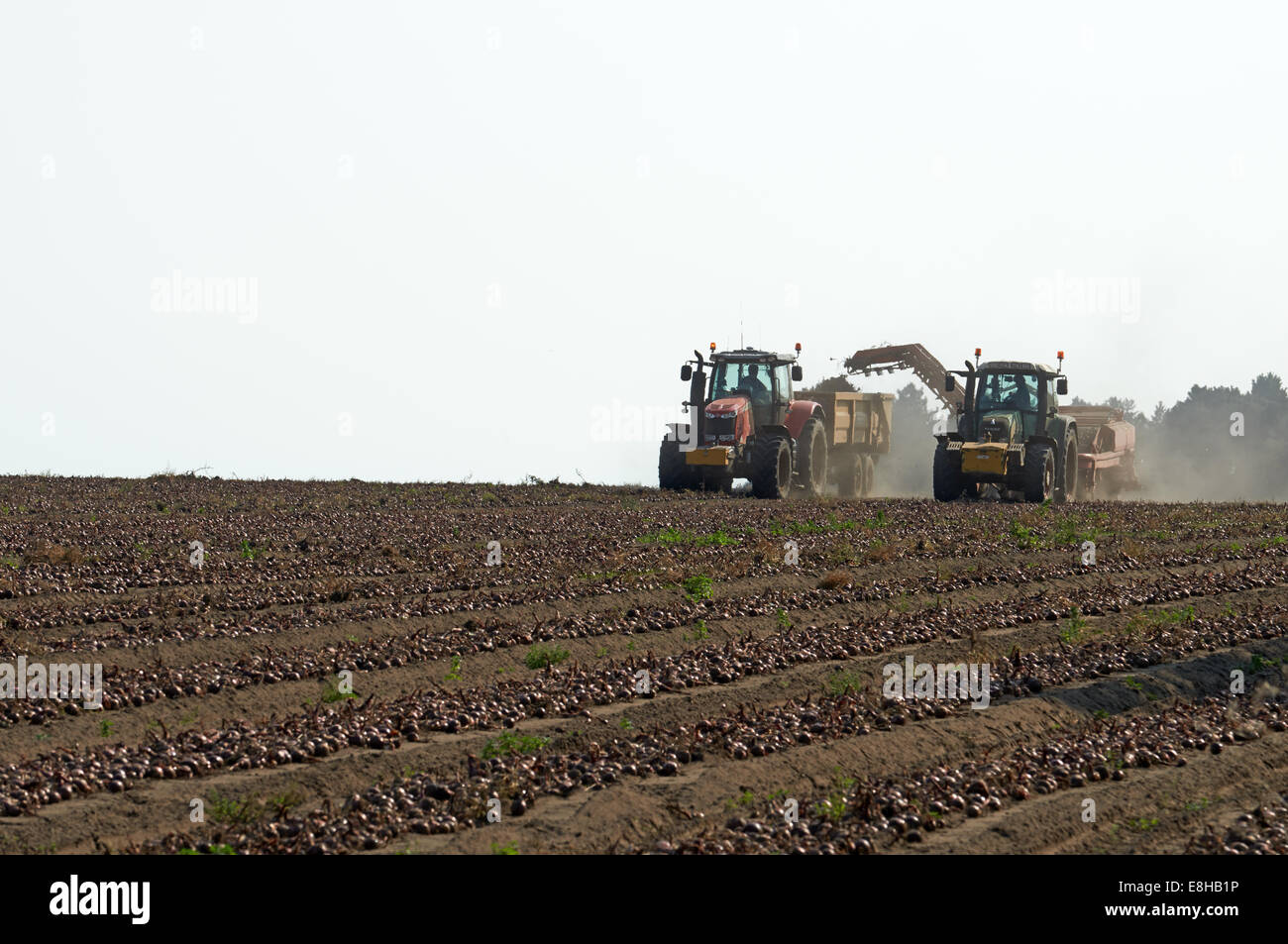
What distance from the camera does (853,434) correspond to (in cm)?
3606

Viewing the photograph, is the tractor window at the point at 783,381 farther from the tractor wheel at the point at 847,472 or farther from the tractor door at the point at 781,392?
the tractor wheel at the point at 847,472

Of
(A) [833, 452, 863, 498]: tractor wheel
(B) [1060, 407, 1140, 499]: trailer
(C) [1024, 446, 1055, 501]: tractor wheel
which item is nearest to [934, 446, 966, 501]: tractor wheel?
(C) [1024, 446, 1055, 501]: tractor wheel

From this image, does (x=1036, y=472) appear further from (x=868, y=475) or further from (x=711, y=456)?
(x=868, y=475)

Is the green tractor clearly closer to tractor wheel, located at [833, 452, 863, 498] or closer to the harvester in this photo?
the harvester

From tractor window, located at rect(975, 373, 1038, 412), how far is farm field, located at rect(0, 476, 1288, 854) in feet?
27.0

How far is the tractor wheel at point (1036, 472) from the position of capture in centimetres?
3017

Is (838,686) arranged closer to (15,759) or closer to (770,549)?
(15,759)

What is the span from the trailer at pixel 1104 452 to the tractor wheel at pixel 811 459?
6.13m

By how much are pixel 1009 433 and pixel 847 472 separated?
658 cm

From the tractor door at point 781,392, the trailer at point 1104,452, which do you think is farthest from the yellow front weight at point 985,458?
the trailer at point 1104,452

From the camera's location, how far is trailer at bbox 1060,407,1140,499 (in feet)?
117
